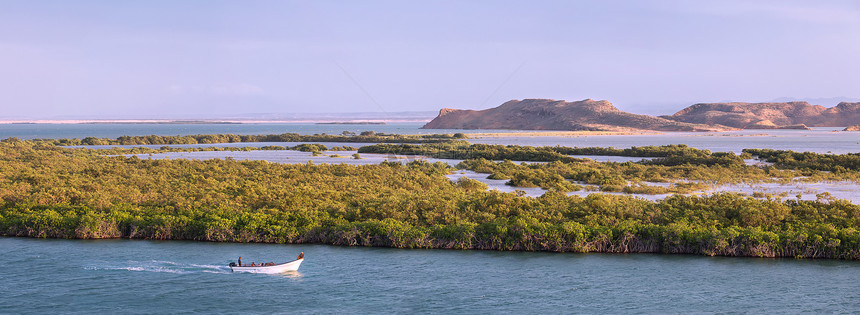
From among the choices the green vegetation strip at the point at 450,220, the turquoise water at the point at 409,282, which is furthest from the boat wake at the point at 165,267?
the green vegetation strip at the point at 450,220

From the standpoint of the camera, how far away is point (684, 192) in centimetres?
4878

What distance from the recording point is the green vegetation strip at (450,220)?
30281 mm

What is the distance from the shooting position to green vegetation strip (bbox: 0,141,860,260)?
30.3 meters

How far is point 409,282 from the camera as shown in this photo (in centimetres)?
2609

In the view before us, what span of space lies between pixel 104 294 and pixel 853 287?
26.2 metres

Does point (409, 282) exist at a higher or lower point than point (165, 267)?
lower

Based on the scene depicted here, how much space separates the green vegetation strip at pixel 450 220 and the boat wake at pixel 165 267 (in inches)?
183

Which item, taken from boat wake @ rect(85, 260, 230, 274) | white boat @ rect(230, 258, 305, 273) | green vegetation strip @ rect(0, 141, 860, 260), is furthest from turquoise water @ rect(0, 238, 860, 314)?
green vegetation strip @ rect(0, 141, 860, 260)

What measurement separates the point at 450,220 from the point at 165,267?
12.7 metres

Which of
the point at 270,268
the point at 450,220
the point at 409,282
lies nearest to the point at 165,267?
the point at 270,268

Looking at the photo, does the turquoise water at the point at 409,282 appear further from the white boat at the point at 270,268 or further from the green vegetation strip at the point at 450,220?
the green vegetation strip at the point at 450,220

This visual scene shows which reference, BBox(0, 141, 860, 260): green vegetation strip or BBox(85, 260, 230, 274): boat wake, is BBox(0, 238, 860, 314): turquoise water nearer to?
BBox(85, 260, 230, 274): boat wake

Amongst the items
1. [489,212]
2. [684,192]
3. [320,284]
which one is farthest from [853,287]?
[684,192]

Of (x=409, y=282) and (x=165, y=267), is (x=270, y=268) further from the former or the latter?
(x=409, y=282)
